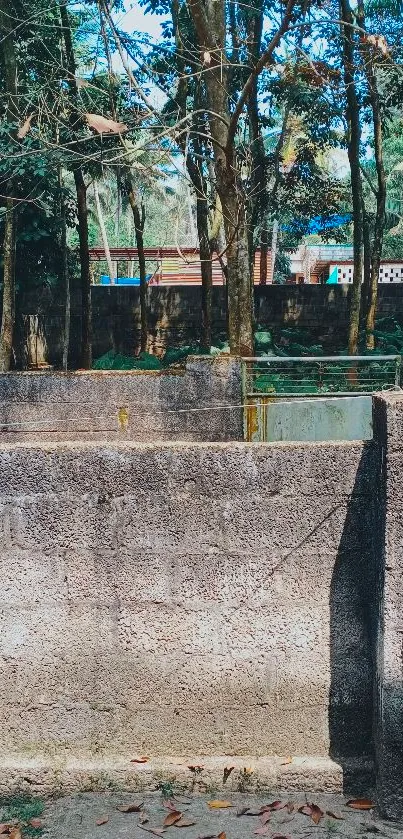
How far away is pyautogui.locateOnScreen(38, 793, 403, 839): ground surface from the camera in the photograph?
341 cm

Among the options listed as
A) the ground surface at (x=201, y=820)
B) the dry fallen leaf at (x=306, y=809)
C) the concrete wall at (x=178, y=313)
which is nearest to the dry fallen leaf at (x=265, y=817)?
the ground surface at (x=201, y=820)

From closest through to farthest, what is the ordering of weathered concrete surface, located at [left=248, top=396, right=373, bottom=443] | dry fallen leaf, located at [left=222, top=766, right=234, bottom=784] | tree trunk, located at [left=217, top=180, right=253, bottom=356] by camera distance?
dry fallen leaf, located at [left=222, top=766, right=234, bottom=784], weathered concrete surface, located at [left=248, top=396, right=373, bottom=443], tree trunk, located at [left=217, top=180, right=253, bottom=356]

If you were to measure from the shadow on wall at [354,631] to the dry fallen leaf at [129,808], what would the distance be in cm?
82

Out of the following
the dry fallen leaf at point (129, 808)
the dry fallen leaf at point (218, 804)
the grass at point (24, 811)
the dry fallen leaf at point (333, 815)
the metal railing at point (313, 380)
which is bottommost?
the grass at point (24, 811)

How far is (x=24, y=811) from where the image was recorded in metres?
3.63

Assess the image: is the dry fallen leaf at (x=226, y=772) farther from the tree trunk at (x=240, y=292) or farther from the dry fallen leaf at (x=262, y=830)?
the tree trunk at (x=240, y=292)

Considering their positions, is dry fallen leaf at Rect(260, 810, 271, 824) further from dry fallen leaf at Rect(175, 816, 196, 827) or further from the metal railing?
the metal railing

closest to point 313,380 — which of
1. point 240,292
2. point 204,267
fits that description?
point 240,292

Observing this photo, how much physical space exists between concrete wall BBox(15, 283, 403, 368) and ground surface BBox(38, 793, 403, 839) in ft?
46.8

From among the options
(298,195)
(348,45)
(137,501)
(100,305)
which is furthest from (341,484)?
(298,195)

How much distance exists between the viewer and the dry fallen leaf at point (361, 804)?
360 cm

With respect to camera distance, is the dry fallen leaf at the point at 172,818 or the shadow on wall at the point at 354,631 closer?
the dry fallen leaf at the point at 172,818

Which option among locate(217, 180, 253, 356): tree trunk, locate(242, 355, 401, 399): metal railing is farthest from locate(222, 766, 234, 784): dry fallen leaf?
locate(217, 180, 253, 356): tree trunk

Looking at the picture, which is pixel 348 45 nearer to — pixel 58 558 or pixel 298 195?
pixel 298 195
